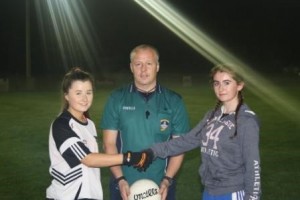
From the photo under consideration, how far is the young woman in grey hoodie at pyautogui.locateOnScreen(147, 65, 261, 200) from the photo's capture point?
3.75 m

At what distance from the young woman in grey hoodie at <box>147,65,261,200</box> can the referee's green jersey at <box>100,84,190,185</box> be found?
44 centimetres

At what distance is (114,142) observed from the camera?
4.73 meters

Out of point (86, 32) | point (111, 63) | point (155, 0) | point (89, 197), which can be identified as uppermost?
point (155, 0)

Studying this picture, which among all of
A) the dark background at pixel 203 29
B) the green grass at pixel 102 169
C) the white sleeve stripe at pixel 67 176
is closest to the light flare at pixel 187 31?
the dark background at pixel 203 29

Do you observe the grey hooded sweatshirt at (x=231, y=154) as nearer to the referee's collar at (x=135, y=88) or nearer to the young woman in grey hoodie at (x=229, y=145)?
the young woman in grey hoodie at (x=229, y=145)

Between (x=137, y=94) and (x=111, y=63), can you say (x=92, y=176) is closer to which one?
(x=137, y=94)

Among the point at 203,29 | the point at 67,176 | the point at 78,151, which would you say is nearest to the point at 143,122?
the point at 78,151

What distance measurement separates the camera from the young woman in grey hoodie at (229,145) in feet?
12.3

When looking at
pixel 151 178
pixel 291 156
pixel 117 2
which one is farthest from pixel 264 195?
pixel 117 2

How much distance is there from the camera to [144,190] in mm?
4238

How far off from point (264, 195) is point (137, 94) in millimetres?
4527

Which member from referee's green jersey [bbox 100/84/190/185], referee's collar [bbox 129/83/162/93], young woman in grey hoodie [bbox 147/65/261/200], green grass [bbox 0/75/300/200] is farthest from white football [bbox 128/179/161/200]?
green grass [bbox 0/75/300/200]

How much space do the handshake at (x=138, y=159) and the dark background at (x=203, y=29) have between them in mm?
53180

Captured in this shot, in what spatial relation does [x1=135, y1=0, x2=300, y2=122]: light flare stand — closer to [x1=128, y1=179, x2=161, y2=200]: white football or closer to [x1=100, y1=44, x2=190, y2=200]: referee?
[x1=100, y1=44, x2=190, y2=200]: referee
